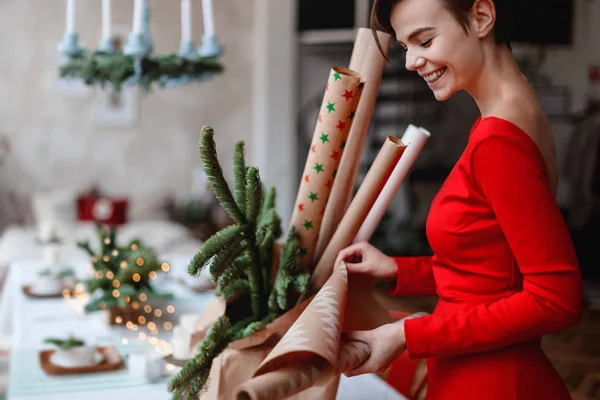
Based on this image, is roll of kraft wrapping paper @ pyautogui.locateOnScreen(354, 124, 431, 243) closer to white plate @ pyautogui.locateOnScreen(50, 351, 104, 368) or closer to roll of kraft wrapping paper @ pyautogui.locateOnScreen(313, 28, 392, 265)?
roll of kraft wrapping paper @ pyautogui.locateOnScreen(313, 28, 392, 265)

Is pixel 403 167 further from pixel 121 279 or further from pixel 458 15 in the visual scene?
pixel 121 279

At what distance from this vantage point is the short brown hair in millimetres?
980

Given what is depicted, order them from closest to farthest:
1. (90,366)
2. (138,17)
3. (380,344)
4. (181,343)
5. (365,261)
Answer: (380,344), (365,261), (181,343), (90,366), (138,17)

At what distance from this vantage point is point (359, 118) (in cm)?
116

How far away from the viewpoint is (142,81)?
109 inches

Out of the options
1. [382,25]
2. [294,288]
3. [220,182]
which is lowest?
[294,288]

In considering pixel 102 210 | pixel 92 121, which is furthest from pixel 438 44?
pixel 92 121

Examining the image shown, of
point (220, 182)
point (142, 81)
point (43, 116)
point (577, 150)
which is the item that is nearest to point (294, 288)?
point (220, 182)

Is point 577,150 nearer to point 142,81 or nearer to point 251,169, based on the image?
point 142,81

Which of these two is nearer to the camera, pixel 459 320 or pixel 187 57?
pixel 459 320

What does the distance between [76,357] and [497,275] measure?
116 cm

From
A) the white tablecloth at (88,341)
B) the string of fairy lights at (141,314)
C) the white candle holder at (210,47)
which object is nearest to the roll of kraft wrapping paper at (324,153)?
the white tablecloth at (88,341)

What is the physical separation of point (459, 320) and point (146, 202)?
576cm

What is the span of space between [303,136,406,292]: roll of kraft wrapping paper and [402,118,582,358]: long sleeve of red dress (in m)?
0.10
